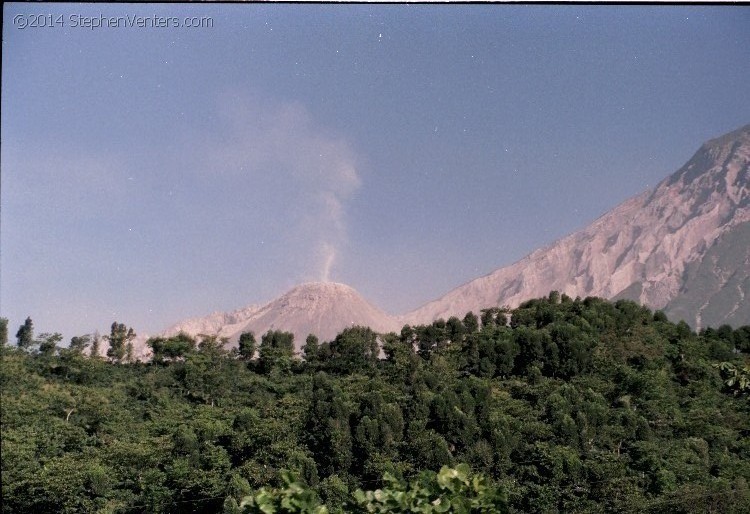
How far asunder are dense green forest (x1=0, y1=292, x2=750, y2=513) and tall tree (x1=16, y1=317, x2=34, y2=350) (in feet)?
0.39

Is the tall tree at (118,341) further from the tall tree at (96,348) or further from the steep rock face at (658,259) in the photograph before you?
the steep rock face at (658,259)

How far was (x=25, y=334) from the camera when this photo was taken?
4244 cm

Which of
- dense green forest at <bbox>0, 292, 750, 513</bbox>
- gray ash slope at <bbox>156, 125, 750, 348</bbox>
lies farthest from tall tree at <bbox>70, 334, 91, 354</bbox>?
gray ash slope at <bbox>156, 125, 750, 348</bbox>

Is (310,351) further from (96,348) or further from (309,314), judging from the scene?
(309,314)

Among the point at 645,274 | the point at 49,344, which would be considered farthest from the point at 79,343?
the point at 645,274

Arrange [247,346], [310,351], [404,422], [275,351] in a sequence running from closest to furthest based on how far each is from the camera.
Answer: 1. [404,422]
2. [275,351]
3. [310,351]
4. [247,346]

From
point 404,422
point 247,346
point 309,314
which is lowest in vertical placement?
point 404,422

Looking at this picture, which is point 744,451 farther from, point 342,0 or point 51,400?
point 342,0

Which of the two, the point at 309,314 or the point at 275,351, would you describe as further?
the point at 309,314

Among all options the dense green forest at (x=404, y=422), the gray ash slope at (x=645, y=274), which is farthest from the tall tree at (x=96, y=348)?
the gray ash slope at (x=645, y=274)

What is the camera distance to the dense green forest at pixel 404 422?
83.7ft

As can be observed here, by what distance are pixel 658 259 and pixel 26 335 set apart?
4808 inches

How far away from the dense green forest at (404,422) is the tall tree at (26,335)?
0.12 m

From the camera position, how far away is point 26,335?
1667 inches
